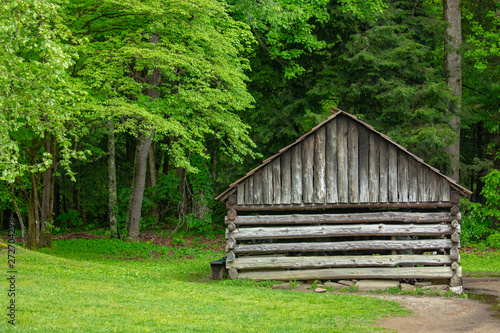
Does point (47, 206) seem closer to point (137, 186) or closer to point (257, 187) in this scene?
point (137, 186)

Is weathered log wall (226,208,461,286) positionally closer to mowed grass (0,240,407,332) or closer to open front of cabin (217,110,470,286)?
open front of cabin (217,110,470,286)

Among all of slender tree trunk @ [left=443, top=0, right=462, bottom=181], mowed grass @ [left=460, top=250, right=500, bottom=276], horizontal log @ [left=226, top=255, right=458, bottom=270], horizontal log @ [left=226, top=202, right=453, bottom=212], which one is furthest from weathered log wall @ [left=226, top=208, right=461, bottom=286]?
slender tree trunk @ [left=443, top=0, right=462, bottom=181]

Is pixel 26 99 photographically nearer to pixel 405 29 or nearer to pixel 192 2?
pixel 192 2

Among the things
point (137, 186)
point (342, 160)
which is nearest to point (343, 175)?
point (342, 160)

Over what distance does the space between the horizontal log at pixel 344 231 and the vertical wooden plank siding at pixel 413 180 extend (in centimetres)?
81

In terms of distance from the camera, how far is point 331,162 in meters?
15.3

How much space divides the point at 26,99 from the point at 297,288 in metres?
8.72

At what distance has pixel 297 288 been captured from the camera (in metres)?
14.9

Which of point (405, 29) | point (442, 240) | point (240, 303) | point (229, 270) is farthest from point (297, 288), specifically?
point (405, 29)

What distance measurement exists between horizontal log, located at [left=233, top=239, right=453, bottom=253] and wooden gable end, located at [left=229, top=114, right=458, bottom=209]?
1.08 meters

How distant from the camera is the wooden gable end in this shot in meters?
15.1

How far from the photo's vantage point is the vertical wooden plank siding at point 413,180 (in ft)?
49.4

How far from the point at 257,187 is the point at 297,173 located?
3.90 feet

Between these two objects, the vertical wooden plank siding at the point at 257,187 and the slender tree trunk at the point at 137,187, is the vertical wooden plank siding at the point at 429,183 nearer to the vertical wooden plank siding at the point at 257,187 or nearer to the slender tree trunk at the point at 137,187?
the vertical wooden plank siding at the point at 257,187
